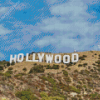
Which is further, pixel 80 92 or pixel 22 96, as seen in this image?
pixel 80 92

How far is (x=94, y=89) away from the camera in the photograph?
48500mm

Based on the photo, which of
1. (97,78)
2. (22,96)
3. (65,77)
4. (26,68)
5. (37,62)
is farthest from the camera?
(37,62)

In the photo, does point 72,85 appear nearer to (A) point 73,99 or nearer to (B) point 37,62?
(A) point 73,99

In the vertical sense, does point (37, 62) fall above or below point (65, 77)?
above

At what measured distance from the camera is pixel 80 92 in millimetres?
44406

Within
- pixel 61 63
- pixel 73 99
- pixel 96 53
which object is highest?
pixel 96 53

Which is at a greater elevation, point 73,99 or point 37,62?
point 37,62

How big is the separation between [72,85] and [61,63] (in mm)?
43317

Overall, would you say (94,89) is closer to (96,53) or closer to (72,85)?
(72,85)

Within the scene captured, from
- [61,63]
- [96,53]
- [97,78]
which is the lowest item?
[97,78]

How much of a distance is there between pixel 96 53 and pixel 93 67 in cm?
3223

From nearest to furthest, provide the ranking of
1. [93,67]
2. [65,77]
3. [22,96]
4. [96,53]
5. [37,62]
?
[22,96]
[65,77]
[93,67]
[37,62]
[96,53]

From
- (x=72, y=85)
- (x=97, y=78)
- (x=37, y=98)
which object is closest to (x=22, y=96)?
(x=37, y=98)

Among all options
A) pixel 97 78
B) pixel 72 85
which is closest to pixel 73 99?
pixel 72 85
